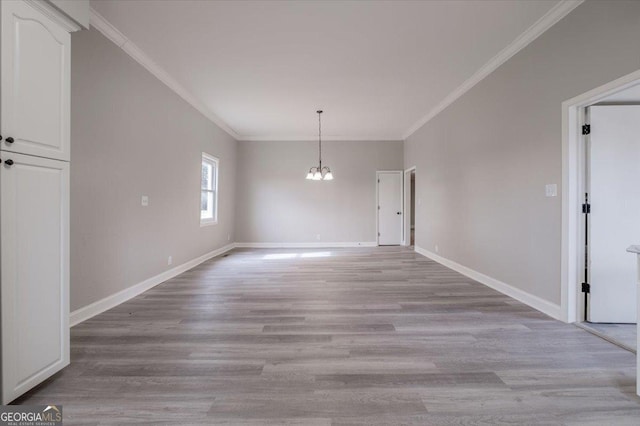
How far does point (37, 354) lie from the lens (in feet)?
5.43

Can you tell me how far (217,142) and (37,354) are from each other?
205 inches

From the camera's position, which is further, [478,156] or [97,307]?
[478,156]

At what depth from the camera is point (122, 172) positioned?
3250 mm

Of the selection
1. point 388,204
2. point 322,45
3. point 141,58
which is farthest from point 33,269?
point 388,204

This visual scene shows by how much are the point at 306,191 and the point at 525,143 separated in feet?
17.2

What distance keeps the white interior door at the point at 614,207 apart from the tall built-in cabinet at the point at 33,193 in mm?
4055

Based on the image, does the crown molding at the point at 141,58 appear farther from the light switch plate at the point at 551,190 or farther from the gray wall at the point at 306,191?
the light switch plate at the point at 551,190

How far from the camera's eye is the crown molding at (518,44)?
2612 mm

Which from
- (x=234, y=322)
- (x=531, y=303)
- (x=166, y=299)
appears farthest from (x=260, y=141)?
(x=531, y=303)

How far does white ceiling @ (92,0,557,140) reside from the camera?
2.71m

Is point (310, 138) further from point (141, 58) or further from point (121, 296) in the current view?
point (121, 296)

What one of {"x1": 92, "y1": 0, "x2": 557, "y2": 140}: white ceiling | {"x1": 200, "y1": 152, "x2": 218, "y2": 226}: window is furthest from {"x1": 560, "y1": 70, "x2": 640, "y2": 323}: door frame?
{"x1": 200, "y1": 152, "x2": 218, "y2": 226}: window

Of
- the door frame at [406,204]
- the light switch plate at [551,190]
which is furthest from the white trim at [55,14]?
the door frame at [406,204]

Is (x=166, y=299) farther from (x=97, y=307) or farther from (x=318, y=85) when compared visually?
(x=318, y=85)
